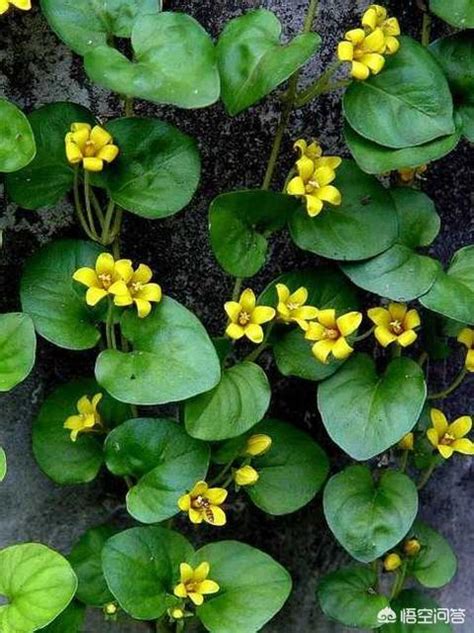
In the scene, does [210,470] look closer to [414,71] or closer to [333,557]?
[333,557]

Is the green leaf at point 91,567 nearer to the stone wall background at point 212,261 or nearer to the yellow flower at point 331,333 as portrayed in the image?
the stone wall background at point 212,261

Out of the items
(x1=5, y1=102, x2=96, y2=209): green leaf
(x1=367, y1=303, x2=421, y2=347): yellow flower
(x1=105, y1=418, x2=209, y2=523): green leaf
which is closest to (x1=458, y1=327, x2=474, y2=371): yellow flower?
(x1=367, y1=303, x2=421, y2=347): yellow flower

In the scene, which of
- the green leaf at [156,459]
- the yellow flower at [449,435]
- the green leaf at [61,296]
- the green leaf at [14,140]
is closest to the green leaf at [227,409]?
the green leaf at [156,459]

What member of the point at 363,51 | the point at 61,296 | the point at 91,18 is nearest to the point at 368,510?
the point at 61,296

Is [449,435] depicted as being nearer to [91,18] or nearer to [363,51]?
[363,51]

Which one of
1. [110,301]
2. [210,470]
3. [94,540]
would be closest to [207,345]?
[110,301]

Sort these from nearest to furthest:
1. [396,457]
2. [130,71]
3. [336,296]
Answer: [130,71] < [336,296] < [396,457]
